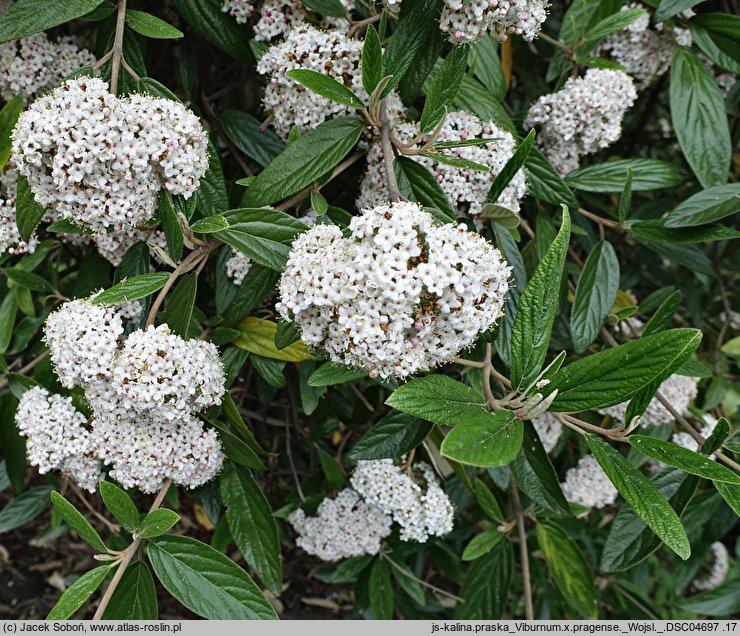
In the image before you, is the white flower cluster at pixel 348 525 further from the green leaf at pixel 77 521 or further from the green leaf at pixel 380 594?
the green leaf at pixel 77 521

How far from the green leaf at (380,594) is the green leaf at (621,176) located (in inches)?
61.7

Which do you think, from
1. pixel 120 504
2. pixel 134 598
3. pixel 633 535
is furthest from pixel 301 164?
pixel 633 535

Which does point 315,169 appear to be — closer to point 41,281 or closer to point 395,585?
point 41,281

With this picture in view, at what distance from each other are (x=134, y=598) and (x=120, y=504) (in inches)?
10.5

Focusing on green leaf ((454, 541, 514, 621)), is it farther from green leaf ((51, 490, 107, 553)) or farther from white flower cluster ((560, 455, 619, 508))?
green leaf ((51, 490, 107, 553))

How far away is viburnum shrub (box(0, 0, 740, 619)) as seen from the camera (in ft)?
4.22

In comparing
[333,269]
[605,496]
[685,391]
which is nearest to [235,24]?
[333,269]

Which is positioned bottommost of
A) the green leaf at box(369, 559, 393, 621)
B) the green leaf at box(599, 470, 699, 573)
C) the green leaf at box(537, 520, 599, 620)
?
the green leaf at box(369, 559, 393, 621)

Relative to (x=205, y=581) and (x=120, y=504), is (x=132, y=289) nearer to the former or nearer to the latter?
(x=120, y=504)

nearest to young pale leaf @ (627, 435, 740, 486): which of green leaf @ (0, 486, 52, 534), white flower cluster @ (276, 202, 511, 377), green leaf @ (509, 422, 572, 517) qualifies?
green leaf @ (509, 422, 572, 517)

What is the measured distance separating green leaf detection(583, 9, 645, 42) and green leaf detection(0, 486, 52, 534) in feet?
8.18

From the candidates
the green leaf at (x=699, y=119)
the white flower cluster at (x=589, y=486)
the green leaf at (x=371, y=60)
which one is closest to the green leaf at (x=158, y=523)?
the green leaf at (x=371, y=60)

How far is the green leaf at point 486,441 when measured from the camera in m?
1.10

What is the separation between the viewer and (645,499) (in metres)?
1.28
